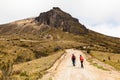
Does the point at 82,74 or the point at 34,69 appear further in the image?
the point at 34,69

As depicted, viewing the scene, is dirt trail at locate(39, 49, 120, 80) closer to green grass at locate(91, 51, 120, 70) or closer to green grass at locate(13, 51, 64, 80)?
green grass at locate(13, 51, 64, 80)

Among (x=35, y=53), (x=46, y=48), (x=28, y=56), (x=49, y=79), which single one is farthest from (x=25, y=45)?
(x=49, y=79)

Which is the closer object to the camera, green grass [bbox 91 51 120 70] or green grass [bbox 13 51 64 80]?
green grass [bbox 13 51 64 80]

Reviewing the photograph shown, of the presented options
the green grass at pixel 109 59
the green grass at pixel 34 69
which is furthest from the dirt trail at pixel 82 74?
the green grass at pixel 109 59

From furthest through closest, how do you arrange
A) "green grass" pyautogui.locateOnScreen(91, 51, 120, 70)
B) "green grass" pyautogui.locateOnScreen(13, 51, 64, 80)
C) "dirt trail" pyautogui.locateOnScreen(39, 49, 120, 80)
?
1. "green grass" pyautogui.locateOnScreen(91, 51, 120, 70)
2. "green grass" pyautogui.locateOnScreen(13, 51, 64, 80)
3. "dirt trail" pyautogui.locateOnScreen(39, 49, 120, 80)

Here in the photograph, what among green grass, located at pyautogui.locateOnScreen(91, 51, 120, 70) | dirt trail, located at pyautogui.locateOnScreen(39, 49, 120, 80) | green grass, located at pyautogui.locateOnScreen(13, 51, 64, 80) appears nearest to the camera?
dirt trail, located at pyautogui.locateOnScreen(39, 49, 120, 80)

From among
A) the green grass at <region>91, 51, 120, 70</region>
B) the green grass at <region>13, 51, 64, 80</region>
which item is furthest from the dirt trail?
the green grass at <region>91, 51, 120, 70</region>

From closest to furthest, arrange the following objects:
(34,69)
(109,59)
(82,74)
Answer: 1. (82,74)
2. (34,69)
3. (109,59)

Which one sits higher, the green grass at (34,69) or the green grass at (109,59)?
the green grass at (34,69)

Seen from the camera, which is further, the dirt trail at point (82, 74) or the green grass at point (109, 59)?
the green grass at point (109, 59)

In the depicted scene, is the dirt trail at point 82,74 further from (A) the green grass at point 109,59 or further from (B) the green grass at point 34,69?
(A) the green grass at point 109,59

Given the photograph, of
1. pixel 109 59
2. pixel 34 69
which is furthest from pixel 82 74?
pixel 109 59

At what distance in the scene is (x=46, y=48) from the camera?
170250 mm

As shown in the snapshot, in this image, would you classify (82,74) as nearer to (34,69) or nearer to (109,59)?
(34,69)
